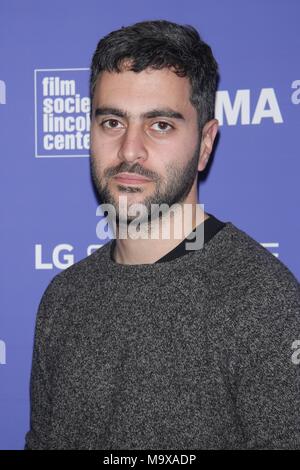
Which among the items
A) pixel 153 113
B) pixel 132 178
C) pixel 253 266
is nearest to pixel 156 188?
pixel 132 178

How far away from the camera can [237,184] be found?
1.45m

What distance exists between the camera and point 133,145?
1065mm

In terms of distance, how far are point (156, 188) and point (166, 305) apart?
0.84 feet

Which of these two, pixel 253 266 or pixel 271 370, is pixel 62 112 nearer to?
pixel 253 266

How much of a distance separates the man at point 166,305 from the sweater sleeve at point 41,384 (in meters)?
0.01

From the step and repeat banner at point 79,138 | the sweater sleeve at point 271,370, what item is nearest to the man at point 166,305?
the sweater sleeve at point 271,370

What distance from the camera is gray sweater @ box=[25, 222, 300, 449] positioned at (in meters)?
0.92

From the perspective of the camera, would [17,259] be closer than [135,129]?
No

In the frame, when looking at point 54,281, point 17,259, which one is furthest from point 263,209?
point 17,259

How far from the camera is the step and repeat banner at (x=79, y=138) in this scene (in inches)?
56.2

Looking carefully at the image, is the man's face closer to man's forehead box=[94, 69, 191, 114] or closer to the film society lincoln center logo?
man's forehead box=[94, 69, 191, 114]

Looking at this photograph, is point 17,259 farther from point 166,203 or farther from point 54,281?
point 166,203

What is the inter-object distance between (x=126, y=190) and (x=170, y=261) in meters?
0.19
